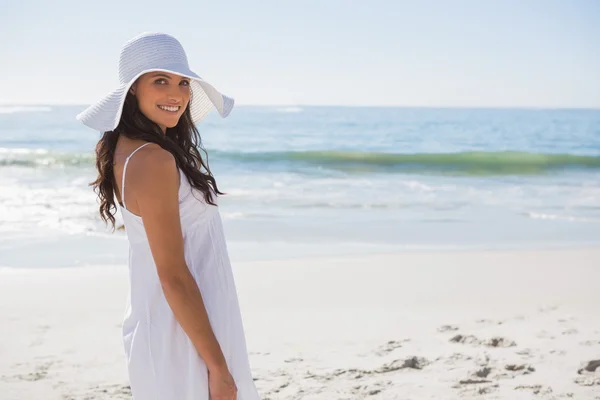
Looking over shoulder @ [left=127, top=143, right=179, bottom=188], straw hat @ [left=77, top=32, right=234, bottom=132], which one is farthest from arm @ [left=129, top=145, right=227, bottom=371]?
straw hat @ [left=77, top=32, right=234, bottom=132]

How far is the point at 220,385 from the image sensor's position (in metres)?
1.76

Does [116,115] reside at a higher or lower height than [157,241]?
higher

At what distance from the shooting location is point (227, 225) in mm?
9391

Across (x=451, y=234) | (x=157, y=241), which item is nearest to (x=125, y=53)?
(x=157, y=241)

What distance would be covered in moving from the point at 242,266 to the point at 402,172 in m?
13.4

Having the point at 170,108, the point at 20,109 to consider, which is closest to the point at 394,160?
the point at 170,108

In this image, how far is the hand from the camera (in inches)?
69.1

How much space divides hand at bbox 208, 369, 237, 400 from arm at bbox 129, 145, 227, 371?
0.07ft

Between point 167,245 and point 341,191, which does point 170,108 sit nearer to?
point 167,245

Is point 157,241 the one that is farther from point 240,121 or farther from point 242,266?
point 240,121

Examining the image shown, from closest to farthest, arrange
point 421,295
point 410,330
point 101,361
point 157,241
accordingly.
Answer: point 157,241
point 101,361
point 410,330
point 421,295

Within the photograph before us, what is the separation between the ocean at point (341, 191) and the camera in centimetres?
826

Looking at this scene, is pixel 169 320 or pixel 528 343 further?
pixel 528 343

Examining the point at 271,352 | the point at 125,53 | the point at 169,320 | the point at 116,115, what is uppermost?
the point at 125,53
